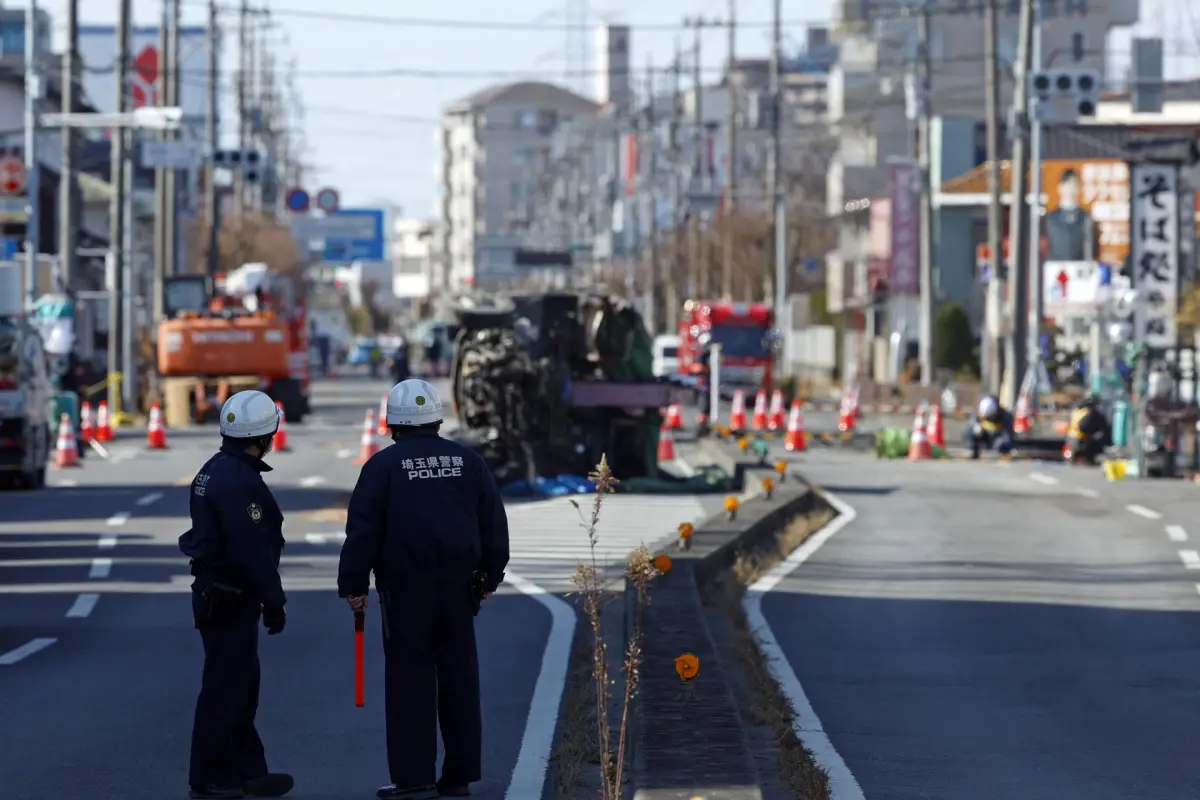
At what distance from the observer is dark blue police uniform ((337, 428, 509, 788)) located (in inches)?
360

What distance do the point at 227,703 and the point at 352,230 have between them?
368ft

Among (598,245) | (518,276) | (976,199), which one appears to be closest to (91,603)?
(976,199)

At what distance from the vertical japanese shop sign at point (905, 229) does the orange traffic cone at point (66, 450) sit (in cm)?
4570

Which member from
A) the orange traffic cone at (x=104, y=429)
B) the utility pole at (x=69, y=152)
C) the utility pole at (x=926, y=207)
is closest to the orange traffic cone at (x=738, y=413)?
the utility pole at (x=926, y=207)

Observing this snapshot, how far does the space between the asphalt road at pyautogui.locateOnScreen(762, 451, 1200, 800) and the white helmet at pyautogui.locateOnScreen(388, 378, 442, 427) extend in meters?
2.07

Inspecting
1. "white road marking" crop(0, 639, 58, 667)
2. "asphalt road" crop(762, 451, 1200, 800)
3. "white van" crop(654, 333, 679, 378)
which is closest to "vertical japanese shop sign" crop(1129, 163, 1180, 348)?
"asphalt road" crop(762, 451, 1200, 800)

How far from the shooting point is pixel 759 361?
65.7 meters

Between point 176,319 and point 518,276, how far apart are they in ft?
442

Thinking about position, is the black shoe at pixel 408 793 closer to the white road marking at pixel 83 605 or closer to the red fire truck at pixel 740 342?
the white road marking at pixel 83 605

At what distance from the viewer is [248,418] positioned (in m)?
9.48

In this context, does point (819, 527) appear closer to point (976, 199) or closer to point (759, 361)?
point (759, 361)

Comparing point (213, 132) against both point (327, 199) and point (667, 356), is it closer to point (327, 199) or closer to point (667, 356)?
point (667, 356)

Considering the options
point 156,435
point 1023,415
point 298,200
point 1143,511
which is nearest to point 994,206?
point 1023,415

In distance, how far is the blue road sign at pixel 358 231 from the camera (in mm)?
120750
